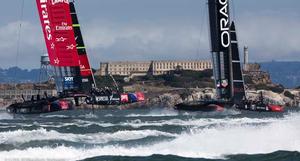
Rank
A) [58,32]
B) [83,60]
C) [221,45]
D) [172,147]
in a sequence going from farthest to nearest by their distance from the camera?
[221,45]
[83,60]
[58,32]
[172,147]

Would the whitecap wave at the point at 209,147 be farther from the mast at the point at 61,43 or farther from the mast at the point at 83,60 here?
the mast at the point at 83,60

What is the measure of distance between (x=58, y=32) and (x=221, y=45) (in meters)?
19.4

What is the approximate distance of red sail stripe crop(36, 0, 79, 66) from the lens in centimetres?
9350

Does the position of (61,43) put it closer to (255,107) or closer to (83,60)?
(83,60)

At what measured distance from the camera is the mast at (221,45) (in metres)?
102

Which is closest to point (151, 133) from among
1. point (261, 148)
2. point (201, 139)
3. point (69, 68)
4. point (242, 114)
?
point (201, 139)

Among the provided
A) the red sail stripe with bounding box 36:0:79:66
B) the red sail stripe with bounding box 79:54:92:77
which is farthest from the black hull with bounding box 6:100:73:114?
the red sail stripe with bounding box 36:0:79:66

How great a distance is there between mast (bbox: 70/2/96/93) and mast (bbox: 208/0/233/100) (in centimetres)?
1441

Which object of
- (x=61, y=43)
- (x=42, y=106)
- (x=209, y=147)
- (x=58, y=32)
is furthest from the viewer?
(x=42, y=106)

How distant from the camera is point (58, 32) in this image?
309 feet

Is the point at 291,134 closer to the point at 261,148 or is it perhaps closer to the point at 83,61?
the point at 261,148

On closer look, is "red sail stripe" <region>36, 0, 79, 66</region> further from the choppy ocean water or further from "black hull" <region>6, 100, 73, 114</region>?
the choppy ocean water

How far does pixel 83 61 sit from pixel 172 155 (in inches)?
2478

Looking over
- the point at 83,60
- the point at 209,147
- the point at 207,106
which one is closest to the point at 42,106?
the point at 83,60
